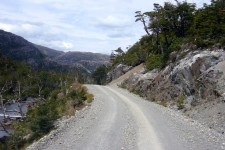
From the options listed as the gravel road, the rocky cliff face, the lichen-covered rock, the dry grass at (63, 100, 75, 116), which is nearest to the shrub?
the rocky cliff face

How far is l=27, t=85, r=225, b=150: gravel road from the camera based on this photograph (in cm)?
1595

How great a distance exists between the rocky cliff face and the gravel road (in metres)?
1.61

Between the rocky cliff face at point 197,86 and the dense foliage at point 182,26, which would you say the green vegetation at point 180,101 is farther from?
the dense foliage at point 182,26

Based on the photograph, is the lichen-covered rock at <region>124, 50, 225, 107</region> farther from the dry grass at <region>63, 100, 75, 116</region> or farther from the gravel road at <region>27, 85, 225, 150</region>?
the dry grass at <region>63, 100, 75, 116</region>

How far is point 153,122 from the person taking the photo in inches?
893

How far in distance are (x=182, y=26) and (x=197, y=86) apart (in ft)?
79.3

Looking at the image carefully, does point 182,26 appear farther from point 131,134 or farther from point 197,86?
point 131,134

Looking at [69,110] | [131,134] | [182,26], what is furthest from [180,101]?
[182,26]

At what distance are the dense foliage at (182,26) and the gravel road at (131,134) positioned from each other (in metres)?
12.8

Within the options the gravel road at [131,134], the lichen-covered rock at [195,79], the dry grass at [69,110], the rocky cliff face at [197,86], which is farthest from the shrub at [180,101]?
the dry grass at [69,110]

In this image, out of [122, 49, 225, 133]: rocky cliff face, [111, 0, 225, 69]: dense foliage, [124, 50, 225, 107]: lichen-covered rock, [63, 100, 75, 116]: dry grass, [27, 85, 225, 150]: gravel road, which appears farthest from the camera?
[111, 0, 225, 69]: dense foliage

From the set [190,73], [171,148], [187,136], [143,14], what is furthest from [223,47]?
[143,14]

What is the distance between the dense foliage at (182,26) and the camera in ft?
117

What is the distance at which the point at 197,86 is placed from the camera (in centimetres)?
2930
